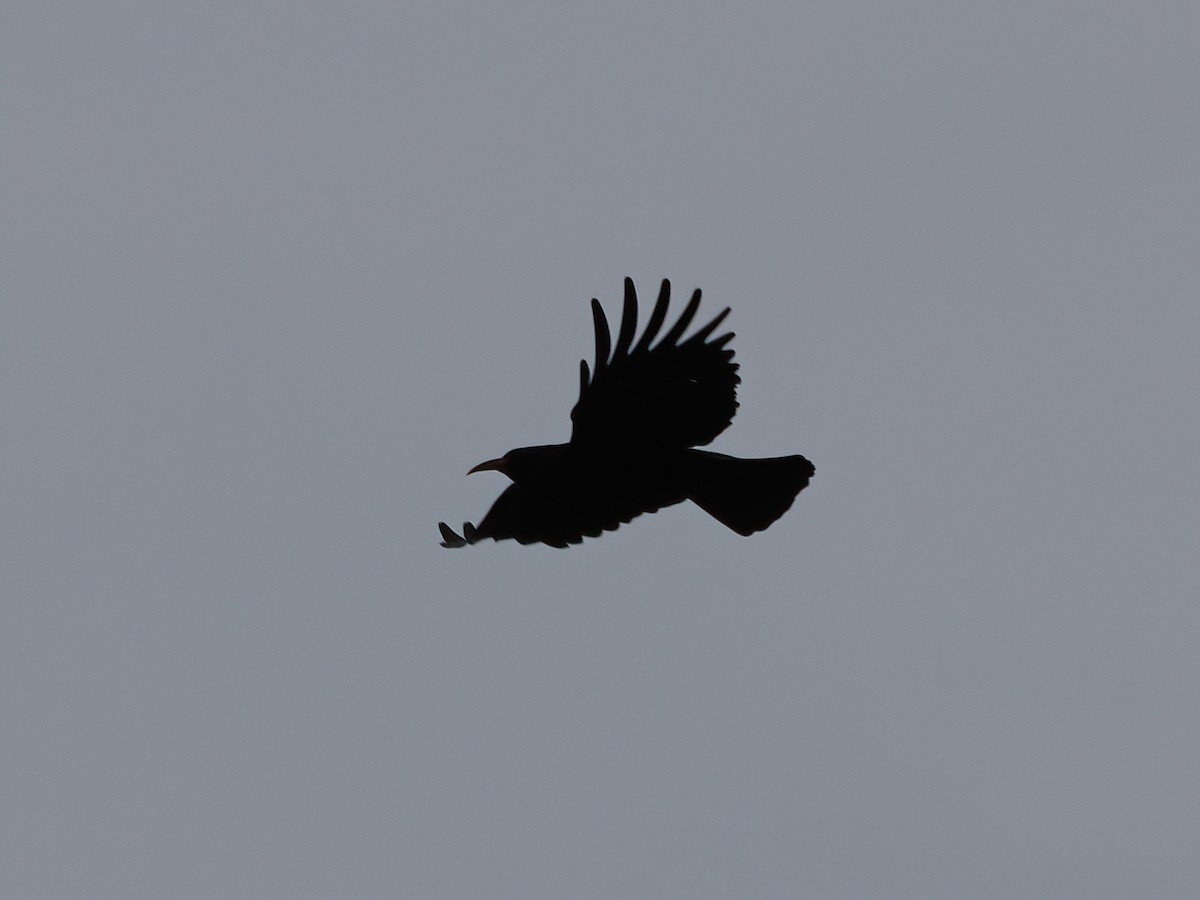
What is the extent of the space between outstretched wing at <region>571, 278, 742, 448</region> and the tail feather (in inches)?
26.5

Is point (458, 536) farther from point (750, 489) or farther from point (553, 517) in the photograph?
point (750, 489)

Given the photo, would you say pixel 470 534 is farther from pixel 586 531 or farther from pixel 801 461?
pixel 801 461

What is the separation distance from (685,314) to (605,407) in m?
0.93

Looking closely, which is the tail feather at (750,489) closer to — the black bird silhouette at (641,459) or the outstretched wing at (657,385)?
the black bird silhouette at (641,459)

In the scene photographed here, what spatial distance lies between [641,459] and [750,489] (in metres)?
0.93

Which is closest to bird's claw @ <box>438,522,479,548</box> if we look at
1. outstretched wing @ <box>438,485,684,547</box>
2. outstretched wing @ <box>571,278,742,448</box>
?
outstretched wing @ <box>438,485,684,547</box>

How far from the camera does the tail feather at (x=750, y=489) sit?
42.2 feet

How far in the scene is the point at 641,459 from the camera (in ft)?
41.0

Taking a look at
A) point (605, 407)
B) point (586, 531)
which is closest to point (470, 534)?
point (586, 531)

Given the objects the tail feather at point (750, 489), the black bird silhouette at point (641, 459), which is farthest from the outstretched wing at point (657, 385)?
the tail feather at point (750, 489)

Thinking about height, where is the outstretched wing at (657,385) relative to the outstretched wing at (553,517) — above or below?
above

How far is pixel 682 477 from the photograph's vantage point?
12844 millimetres

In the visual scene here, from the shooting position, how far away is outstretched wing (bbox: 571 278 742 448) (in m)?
11.5

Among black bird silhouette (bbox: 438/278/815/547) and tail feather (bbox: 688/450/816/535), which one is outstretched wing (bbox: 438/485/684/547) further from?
tail feather (bbox: 688/450/816/535)
